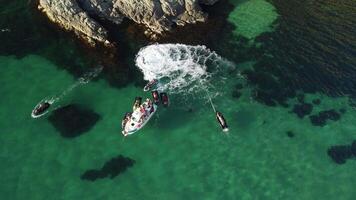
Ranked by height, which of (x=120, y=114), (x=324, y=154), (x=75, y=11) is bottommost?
(x=324, y=154)

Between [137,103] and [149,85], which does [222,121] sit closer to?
[137,103]

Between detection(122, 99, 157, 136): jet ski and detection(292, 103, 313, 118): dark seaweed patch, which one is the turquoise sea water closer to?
detection(292, 103, 313, 118): dark seaweed patch

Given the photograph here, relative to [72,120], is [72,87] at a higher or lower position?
higher

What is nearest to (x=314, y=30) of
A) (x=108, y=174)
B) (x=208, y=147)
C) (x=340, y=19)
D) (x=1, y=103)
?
(x=340, y=19)

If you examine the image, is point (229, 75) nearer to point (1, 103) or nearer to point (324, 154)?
point (324, 154)

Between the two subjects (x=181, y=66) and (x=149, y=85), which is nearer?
(x=149, y=85)

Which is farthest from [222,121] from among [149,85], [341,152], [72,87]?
[72,87]
